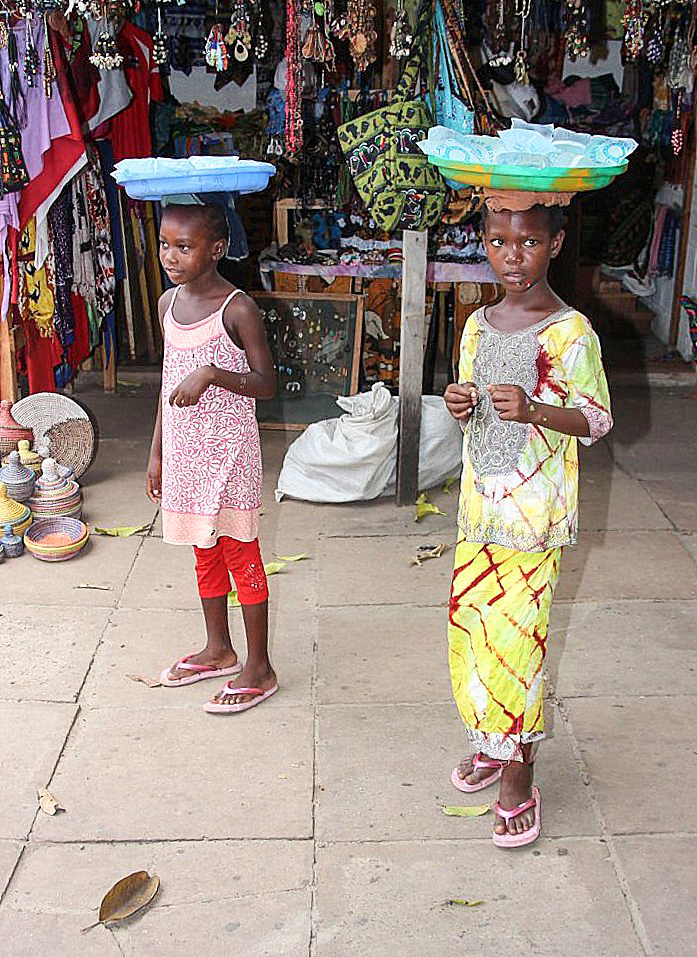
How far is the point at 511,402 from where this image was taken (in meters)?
2.61

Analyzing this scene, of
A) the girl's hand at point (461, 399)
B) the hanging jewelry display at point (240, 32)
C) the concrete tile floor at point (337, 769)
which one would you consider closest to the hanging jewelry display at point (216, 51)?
the hanging jewelry display at point (240, 32)

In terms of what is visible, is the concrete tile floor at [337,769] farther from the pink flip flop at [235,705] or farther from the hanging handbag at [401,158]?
the hanging handbag at [401,158]

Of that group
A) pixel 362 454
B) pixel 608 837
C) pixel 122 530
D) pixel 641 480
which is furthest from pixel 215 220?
pixel 641 480

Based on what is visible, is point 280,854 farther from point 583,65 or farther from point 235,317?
point 583,65

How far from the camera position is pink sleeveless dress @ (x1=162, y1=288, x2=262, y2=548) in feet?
10.8

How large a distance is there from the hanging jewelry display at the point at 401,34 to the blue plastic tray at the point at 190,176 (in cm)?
210

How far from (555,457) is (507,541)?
245mm

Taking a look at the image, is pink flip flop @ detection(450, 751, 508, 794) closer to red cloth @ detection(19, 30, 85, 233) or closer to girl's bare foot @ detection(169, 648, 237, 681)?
girl's bare foot @ detection(169, 648, 237, 681)

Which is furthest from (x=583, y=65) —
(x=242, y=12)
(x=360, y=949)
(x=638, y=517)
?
(x=360, y=949)

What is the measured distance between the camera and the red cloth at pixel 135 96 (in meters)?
6.53

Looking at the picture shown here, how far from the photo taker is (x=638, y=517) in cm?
540

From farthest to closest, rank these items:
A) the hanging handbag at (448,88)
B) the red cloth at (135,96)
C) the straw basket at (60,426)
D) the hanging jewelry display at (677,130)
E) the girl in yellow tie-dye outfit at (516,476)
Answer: the hanging jewelry display at (677,130) < the red cloth at (135,96) < the straw basket at (60,426) < the hanging handbag at (448,88) < the girl in yellow tie-dye outfit at (516,476)

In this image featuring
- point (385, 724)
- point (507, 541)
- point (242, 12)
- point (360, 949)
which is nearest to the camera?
point (360, 949)

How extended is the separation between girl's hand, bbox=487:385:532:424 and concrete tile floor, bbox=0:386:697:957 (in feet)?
3.86
